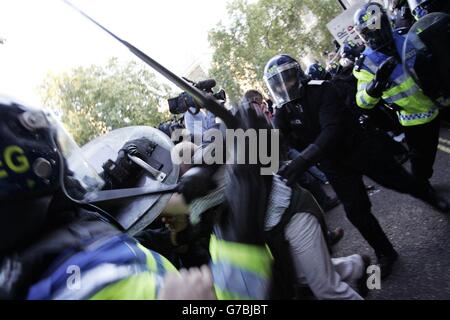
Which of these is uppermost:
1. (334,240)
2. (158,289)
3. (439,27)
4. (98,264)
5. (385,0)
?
(98,264)

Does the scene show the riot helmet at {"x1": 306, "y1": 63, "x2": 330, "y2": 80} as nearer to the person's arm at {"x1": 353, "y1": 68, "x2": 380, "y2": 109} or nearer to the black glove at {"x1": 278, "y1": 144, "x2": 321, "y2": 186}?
the person's arm at {"x1": 353, "y1": 68, "x2": 380, "y2": 109}

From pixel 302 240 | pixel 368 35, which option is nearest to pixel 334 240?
pixel 302 240

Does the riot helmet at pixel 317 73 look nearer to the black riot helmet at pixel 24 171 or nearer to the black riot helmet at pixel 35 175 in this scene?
the black riot helmet at pixel 35 175

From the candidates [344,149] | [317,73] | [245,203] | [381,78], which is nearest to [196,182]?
[245,203]

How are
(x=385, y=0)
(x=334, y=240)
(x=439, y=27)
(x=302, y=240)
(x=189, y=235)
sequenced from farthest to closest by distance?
1. (x=385, y=0)
2. (x=334, y=240)
3. (x=439, y=27)
4. (x=189, y=235)
5. (x=302, y=240)

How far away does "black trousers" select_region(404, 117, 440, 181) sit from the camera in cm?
278

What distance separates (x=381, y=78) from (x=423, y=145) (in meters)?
0.70

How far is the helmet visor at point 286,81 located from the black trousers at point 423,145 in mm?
1080

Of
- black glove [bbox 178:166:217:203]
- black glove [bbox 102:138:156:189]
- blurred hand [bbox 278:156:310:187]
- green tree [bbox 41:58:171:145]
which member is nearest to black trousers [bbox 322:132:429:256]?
blurred hand [bbox 278:156:310:187]

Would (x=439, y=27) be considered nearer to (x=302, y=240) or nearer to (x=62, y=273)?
(x=302, y=240)

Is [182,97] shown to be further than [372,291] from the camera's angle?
Yes

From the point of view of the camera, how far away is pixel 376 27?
274 cm

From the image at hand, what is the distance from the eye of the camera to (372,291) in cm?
248

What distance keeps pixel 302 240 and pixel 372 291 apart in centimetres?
97
